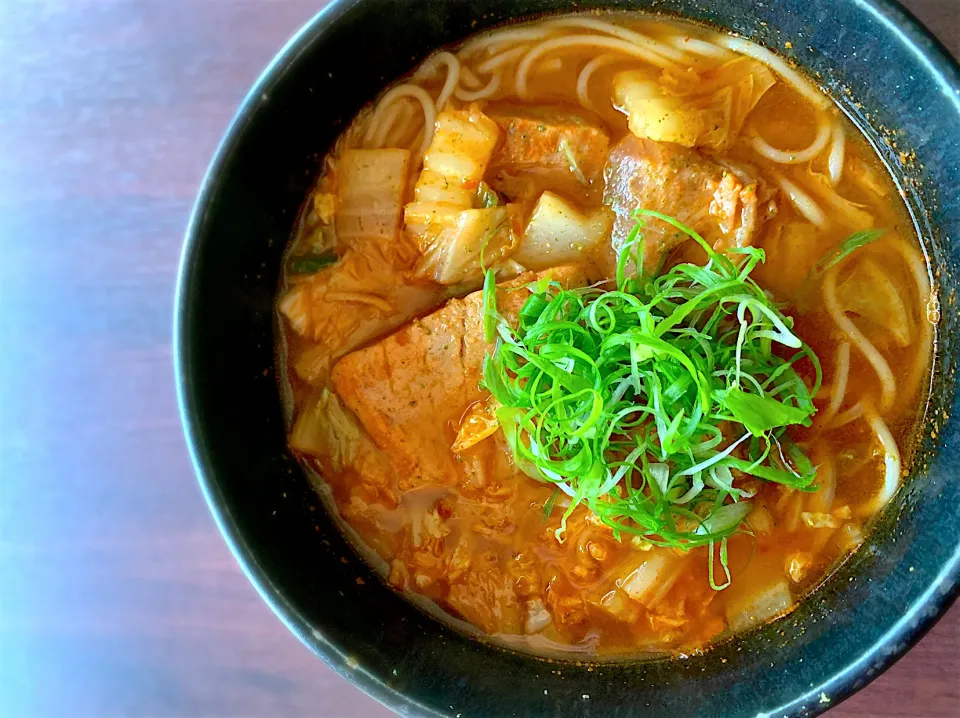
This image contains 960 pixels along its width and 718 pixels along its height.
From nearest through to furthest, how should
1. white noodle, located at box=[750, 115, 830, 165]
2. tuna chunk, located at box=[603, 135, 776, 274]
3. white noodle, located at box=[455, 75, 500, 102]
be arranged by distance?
tuna chunk, located at box=[603, 135, 776, 274] → white noodle, located at box=[750, 115, 830, 165] → white noodle, located at box=[455, 75, 500, 102]

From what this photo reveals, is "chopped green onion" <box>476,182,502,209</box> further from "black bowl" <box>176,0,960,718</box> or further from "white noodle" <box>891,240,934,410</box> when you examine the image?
"white noodle" <box>891,240,934,410</box>

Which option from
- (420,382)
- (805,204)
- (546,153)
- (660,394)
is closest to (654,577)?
(660,394)

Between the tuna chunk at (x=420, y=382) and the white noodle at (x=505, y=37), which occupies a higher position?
the white noodle at (x=505, y=37)

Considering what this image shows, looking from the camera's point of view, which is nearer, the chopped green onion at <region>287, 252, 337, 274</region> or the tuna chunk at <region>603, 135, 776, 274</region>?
the tuna chunk at <region>603, 135, 776, 274</region>

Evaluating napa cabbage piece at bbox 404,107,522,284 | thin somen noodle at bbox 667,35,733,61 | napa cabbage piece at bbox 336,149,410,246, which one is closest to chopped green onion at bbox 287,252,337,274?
napa cabbage piece at bbox 336,149,410,246

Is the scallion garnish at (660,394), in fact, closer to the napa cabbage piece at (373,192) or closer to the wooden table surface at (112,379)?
the napa cabbage piece at (373,192)

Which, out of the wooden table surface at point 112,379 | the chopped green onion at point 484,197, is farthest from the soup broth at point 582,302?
the wooden table surface at point 112,379
